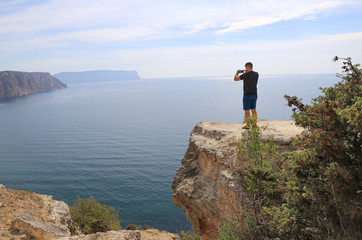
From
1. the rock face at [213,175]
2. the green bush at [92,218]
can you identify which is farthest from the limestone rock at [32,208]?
the rock face at [213,175]

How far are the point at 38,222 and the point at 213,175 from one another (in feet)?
39.0

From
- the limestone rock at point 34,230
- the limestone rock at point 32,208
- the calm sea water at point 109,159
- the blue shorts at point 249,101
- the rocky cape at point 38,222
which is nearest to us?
the rocky cape at point 38,222

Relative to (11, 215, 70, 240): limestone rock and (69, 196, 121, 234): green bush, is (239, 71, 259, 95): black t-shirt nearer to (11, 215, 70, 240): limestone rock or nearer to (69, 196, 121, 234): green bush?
(11, 215, 70, 240): limestone rock

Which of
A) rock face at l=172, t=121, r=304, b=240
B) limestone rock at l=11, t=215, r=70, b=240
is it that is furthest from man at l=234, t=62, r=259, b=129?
limestone rock at l=11, t=215, r=70, b=240

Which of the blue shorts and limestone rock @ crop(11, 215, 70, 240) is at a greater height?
the blue shorts

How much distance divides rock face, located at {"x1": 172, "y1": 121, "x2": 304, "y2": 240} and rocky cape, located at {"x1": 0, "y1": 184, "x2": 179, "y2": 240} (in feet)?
9.34

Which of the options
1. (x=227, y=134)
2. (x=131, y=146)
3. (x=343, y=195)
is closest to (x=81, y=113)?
(x=131, y=146)

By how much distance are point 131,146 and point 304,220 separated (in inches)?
2879

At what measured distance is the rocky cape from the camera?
12.4 m

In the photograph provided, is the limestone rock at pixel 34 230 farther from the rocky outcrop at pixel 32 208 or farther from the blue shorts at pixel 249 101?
the blue shorts at pixel 249 101

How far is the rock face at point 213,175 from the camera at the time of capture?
11516mm

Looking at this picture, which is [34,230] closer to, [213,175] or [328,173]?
[213,175]

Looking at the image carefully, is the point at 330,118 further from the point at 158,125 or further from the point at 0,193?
the point at 158,125

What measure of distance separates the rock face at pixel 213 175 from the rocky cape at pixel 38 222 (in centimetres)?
285
